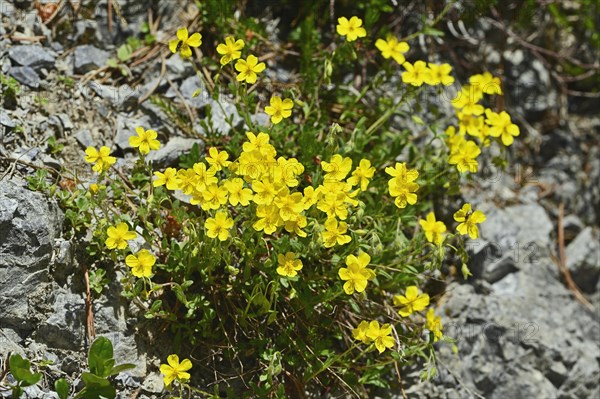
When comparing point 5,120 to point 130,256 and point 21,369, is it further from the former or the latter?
point 21,369

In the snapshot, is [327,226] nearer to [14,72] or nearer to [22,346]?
[22,346]

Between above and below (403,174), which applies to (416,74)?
above

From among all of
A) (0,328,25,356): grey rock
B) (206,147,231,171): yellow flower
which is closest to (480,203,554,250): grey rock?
(206,147,231,171): yellow flower

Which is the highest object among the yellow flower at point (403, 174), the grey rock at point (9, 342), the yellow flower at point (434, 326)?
the yellow flower at point (403, 174)

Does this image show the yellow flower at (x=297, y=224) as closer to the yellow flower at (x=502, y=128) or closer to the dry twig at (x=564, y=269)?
the yellow flower at (x=502, y=128)

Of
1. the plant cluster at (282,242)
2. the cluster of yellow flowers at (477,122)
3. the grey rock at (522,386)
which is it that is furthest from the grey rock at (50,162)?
the grey rock at (522,386)

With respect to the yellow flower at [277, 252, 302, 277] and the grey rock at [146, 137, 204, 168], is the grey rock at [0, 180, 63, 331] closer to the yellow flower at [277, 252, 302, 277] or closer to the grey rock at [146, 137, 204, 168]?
the grey rock at [146, 137, 204, 168]

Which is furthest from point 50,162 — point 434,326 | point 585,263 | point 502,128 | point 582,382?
point 585,263
